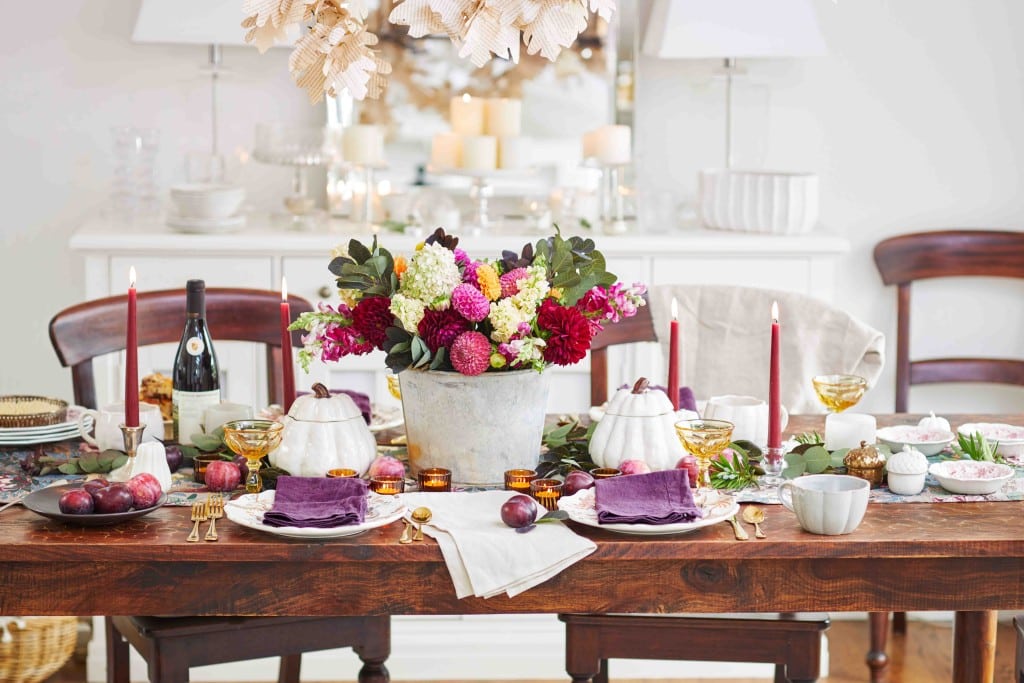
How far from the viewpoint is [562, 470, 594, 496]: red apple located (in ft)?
5.61

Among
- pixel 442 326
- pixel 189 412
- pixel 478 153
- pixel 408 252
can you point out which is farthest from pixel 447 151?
pixel 442 326

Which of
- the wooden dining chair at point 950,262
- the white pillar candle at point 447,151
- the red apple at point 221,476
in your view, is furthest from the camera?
the wooden dining chair at point 950,262

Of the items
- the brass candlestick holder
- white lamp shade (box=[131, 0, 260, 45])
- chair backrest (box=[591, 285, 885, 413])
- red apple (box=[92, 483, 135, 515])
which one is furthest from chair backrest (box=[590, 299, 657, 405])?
white lamp shade (box=[131, 0, 260, 45])

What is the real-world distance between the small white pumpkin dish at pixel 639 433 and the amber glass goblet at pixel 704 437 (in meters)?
0.05

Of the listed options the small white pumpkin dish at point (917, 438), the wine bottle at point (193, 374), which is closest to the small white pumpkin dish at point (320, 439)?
the wine bottle at point (193, 374)

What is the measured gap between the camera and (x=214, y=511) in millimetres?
1632

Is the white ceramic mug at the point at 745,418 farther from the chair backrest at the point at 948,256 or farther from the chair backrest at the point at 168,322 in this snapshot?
the chair backrest at the point at 948,256

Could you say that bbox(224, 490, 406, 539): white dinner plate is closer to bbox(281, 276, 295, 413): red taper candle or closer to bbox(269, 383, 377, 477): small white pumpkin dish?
bbox(269, 383, 377, 477): small white pumpkin dish

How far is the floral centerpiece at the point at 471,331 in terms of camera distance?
1.69 m

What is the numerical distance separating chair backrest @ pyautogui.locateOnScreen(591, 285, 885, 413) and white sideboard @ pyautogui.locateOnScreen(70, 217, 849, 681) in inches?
16.9

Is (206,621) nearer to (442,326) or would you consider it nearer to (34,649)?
(442,326)

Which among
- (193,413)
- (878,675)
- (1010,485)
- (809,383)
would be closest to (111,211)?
(193,413)

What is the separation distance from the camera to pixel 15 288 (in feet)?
11.6

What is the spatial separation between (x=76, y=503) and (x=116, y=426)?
1.14 feet
